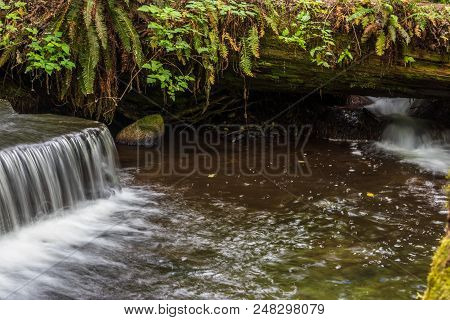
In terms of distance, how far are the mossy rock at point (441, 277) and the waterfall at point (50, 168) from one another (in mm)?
4024

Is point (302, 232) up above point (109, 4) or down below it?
below

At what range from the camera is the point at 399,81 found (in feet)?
27.9

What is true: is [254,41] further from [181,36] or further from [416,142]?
[416,142]

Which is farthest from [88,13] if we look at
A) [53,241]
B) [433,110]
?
[433,110]

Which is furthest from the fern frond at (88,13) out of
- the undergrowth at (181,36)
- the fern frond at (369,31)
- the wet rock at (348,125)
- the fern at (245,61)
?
the wet rock at (348,125)

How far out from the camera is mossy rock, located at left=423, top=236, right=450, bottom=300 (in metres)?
2.35

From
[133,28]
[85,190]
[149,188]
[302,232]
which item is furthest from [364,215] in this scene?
[133,28]

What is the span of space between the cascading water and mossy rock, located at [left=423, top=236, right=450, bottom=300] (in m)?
6.04

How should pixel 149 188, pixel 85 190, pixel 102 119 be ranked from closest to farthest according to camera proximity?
pixel 85 190 → pixel 149 188 → pixel 102 119

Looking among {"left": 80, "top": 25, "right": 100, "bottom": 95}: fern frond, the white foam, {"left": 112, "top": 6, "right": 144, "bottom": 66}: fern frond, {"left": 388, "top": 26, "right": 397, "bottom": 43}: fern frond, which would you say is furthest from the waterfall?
{"left": 388, "top": 26, "right": 397, "bottom": 43}: fern frond

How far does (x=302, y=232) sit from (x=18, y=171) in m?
3.05

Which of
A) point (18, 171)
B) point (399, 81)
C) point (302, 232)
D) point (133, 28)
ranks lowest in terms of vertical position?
point (302, 232)

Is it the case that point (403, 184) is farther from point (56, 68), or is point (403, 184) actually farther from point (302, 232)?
point (56, 68)

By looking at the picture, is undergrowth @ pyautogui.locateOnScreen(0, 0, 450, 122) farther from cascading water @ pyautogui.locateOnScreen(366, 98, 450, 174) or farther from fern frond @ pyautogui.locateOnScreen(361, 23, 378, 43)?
cascading water @ pyautogui.locateOnScreen(366, 98, 450, 174)
